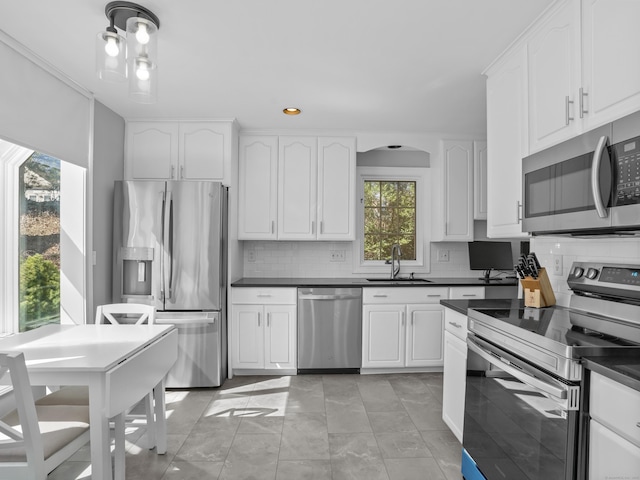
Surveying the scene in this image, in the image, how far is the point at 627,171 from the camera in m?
1.40

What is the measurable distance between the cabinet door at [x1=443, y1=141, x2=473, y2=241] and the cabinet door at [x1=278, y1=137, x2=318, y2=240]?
137cm

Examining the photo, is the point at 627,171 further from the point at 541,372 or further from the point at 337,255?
the point at 337,255

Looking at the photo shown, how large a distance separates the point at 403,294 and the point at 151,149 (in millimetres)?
2725

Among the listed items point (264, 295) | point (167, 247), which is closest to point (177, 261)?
point (167, 247)

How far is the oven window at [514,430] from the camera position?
4.56 feet

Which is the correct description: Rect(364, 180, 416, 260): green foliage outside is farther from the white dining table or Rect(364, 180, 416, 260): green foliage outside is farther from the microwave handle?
the microwave handle

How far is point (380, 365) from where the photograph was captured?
3865 millimetres

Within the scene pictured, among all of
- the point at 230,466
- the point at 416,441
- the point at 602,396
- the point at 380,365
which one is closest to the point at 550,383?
the point at 602,396

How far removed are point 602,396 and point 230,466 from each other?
1.87 metres

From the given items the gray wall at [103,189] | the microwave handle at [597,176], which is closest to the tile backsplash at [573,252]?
the microwave handle at [597,176]

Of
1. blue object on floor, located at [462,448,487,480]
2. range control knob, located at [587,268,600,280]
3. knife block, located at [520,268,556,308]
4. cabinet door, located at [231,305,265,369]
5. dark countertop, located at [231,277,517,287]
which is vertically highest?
range control knob, located at [587,268,600,280]

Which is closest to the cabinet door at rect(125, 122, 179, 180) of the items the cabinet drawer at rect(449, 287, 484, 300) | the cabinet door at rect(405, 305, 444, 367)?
the cabinet door at rect(405, 305, 444, 367)

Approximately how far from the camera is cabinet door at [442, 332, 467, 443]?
2322 millimetres

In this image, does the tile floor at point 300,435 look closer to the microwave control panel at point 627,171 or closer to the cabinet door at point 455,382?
the cabinet door at point 455,382
